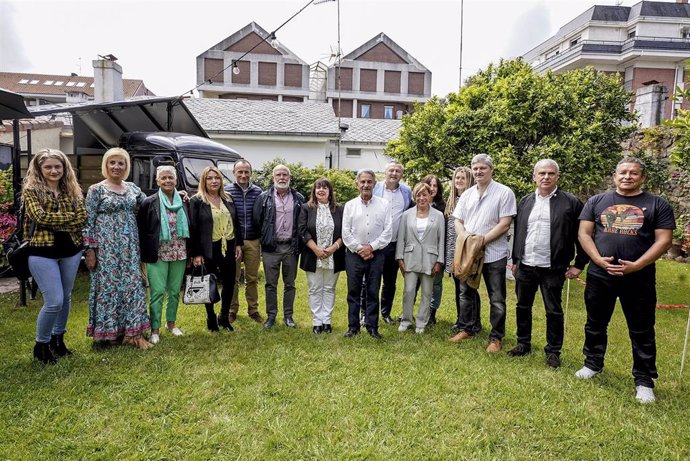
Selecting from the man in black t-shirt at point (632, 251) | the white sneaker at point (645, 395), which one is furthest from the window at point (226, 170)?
the white sneaker at point (645, 395)

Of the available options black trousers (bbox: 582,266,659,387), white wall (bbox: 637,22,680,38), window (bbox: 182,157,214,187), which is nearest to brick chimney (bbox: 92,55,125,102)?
window (bbox: 182,157,214,187)

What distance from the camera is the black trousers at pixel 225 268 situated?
195 inches

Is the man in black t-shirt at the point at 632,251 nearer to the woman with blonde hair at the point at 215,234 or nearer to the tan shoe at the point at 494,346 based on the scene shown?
the tan shoe at the point at 494,346

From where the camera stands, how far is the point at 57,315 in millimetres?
4004

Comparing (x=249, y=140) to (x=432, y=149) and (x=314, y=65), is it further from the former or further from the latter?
(x=314, y=65)

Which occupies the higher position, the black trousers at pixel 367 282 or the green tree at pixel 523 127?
the green tree at pixel 523 127

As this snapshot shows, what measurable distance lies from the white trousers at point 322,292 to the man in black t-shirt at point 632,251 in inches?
109

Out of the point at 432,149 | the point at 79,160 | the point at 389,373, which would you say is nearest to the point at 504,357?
the point at 389,373

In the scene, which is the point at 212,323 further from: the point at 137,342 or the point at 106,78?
the point at 106,78

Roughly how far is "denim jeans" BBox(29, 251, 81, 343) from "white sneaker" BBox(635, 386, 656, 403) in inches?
202

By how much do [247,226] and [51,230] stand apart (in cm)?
221

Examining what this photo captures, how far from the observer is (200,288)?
4.75 m

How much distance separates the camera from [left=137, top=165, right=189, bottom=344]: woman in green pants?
174 inches

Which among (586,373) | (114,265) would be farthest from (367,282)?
(114,265)
